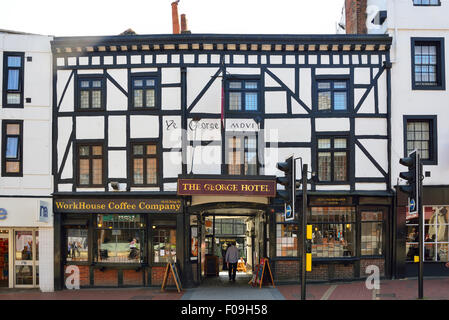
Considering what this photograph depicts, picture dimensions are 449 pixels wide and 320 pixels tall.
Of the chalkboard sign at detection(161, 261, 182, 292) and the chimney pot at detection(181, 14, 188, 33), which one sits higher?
the chimney pot at detection(181, 14, 188, 33)

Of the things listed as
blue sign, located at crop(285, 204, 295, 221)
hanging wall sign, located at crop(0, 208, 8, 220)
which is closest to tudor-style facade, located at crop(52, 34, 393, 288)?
hanging wall sign, located at crop(0, 208, 8, 220)

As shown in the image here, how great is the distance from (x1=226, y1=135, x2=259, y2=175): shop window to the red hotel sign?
1.25 metres

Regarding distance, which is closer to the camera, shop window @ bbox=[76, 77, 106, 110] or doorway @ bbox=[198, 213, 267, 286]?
shop window @ bbox=[76, 77, 106, 110]

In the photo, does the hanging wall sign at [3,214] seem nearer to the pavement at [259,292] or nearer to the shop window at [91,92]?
the pavement at [259,292]

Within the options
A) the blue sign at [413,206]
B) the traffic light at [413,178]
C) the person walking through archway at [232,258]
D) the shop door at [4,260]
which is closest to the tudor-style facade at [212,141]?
the person walking through archway at [232,258]

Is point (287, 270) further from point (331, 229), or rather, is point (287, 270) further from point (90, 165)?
point (90, 165)

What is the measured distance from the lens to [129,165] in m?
19.3

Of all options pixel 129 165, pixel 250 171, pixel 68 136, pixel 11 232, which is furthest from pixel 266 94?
pixel 11 232

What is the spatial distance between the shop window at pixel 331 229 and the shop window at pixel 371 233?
0.43 metres

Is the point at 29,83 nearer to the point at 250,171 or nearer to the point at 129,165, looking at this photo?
the point at 129,165

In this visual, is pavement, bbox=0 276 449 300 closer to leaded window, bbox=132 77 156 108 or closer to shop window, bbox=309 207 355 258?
shop window, bbox=309 207 355 258

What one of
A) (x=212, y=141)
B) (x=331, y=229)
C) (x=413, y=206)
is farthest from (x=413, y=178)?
(x=212, y=141)

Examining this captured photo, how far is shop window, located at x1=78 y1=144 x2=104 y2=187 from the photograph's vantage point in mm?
19484

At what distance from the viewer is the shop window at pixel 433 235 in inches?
766
